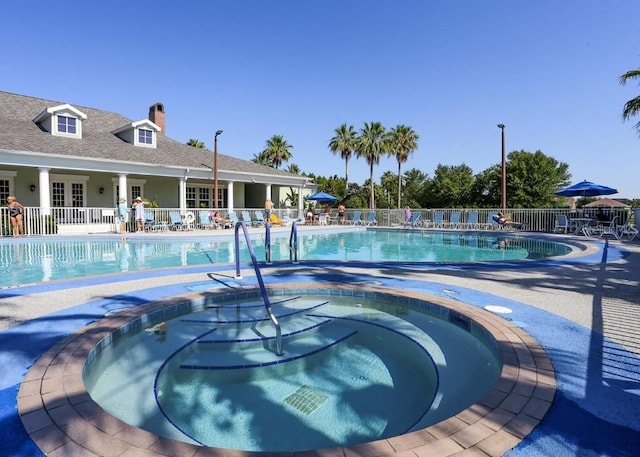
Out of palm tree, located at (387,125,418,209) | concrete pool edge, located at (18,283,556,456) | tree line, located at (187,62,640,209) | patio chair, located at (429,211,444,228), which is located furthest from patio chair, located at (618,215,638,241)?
palm tree, located at (387,125,418,209)

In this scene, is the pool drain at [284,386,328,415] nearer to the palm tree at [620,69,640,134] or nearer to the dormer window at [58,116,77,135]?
the palm tree at [620,69,640,134]

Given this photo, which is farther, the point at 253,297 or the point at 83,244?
the point at 83,244

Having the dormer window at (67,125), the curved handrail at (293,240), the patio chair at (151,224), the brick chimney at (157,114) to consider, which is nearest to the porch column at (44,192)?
the patio chair at (151,224)

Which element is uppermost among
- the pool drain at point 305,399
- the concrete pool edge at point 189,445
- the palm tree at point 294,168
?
the palm tree at point 294,168

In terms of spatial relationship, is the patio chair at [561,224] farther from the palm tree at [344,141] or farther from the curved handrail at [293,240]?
the palm tree at [344,141]

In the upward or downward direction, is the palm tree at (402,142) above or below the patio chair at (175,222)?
above

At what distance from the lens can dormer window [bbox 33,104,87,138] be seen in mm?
19438

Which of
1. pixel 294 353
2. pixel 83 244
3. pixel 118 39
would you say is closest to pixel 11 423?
pixel 294 353

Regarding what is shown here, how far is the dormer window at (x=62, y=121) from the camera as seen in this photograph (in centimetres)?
1944

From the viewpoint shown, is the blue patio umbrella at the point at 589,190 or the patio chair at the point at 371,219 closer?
the blue patio umbrella at the point at 589,190

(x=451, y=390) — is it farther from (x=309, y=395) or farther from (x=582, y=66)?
(x=582, y=66)

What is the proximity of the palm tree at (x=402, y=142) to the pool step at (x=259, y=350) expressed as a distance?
35.4 meters

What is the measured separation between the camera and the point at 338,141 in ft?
138

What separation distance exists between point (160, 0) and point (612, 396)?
59.8 ft
